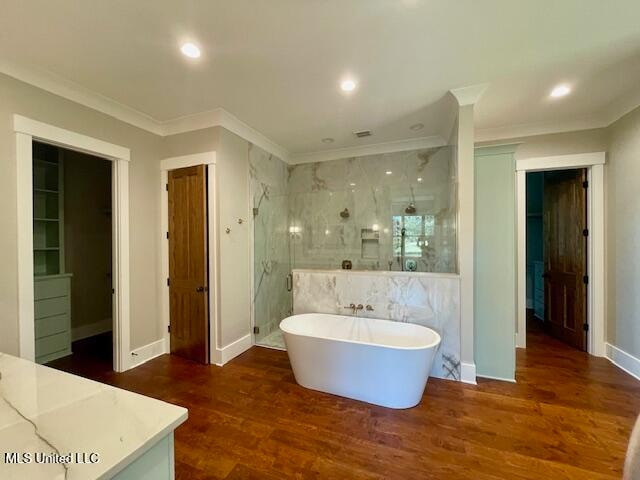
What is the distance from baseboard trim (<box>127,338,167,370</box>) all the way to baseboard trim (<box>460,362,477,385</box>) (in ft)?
10.7

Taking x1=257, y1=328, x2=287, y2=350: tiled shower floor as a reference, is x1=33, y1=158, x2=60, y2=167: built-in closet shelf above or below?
above

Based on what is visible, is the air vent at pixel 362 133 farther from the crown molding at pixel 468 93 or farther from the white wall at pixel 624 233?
the white wall at pixel 624 233

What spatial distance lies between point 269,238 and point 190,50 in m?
2.39

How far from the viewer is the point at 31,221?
220 centimetres

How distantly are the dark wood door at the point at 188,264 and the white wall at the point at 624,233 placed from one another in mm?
4363

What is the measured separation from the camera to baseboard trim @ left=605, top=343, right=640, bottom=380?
8.61ft

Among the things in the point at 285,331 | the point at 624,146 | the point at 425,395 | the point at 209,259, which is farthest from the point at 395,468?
the point at 624,146

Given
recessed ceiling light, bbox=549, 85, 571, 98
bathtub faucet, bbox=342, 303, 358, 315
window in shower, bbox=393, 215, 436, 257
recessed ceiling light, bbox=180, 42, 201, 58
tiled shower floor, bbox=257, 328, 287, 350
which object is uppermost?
recessed ceiling light, bbox=549, 85, 571, 98

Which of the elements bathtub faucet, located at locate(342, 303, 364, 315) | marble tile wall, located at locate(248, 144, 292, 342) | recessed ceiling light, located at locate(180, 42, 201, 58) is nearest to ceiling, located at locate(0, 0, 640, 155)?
recessed ceiling light, located at locate(180, 42, 201, 58)

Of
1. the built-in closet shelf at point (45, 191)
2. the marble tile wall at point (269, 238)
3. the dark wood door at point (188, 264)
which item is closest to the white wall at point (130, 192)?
the dark wood door at point (188, 264)

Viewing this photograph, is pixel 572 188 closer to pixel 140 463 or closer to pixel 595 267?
pixel 595 267

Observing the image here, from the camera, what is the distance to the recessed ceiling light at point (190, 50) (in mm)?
1890

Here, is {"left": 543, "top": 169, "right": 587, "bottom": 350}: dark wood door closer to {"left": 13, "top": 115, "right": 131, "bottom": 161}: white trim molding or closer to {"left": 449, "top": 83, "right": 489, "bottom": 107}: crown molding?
{"left": 449, "top": 83, "right": 489, "bottom": 107}: crown molding

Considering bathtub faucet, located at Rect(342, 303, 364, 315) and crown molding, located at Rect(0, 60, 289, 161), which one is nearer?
crown molding, located at Rect(0, 60, 289, 161)
